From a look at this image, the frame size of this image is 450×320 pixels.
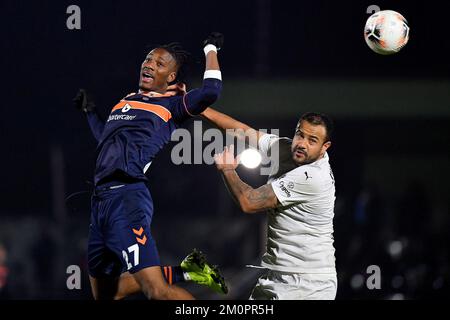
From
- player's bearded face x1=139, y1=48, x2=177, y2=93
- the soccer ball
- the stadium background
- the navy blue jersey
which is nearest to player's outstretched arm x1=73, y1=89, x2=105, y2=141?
the navy blue jersey

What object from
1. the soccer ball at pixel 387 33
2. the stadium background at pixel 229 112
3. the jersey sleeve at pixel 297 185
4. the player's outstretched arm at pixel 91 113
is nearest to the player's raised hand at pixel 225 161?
the jersey sleeve at pixel 297 185

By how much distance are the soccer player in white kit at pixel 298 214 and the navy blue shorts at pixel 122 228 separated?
1.90ft

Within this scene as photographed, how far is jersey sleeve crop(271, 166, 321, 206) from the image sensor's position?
5801mm

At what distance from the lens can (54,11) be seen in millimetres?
9414

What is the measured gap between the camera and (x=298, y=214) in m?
5.88

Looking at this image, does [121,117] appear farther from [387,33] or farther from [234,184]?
[387,33]

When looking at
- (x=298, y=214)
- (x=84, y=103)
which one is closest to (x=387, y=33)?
(x=298, y=214)

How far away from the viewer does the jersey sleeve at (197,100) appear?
19.6 feet

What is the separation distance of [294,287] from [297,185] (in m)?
0.64

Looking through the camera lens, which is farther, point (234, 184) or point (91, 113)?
point (91, 113)

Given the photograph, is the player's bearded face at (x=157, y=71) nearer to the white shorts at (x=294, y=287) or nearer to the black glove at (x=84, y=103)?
the black glove at (x=84, y=103)
